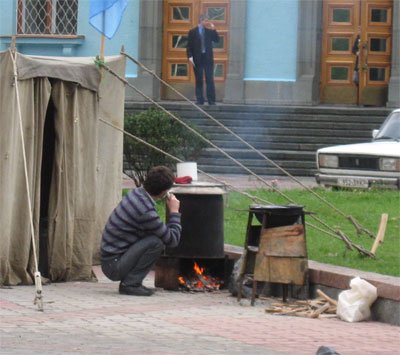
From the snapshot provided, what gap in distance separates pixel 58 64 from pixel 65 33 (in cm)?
1790

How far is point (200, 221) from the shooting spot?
41.2 feet

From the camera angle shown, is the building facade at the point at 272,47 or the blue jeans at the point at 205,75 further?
the building facade at the point at 272,47

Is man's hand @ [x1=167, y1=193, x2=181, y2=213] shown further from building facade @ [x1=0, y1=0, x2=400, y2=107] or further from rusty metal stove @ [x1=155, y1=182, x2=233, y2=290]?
building facade @ [x1=0, y1=0, x2=400, y2=107]

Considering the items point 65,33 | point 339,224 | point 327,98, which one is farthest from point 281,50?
point 339,224

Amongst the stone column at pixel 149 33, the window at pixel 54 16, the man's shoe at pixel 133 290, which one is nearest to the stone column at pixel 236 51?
the stone column at pixel 149 33

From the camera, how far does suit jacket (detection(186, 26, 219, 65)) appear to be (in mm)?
27406

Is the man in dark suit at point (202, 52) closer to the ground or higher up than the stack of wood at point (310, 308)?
higher up

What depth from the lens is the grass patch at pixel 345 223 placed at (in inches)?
505

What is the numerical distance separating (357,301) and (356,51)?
18.4m

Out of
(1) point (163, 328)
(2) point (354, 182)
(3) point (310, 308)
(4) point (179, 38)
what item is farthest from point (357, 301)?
(4) point (179, 38)

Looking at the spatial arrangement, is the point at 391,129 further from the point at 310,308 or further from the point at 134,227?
the point at 310,308

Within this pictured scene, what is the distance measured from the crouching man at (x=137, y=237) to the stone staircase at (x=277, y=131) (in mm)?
12744

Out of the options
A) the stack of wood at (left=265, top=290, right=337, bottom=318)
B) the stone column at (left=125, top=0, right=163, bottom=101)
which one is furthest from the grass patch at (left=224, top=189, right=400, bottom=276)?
the stone column at (left=125, top=0, right=163, bottom=101)

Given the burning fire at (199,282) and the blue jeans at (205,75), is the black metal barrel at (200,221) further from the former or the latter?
the blue jeans at (205,75)
